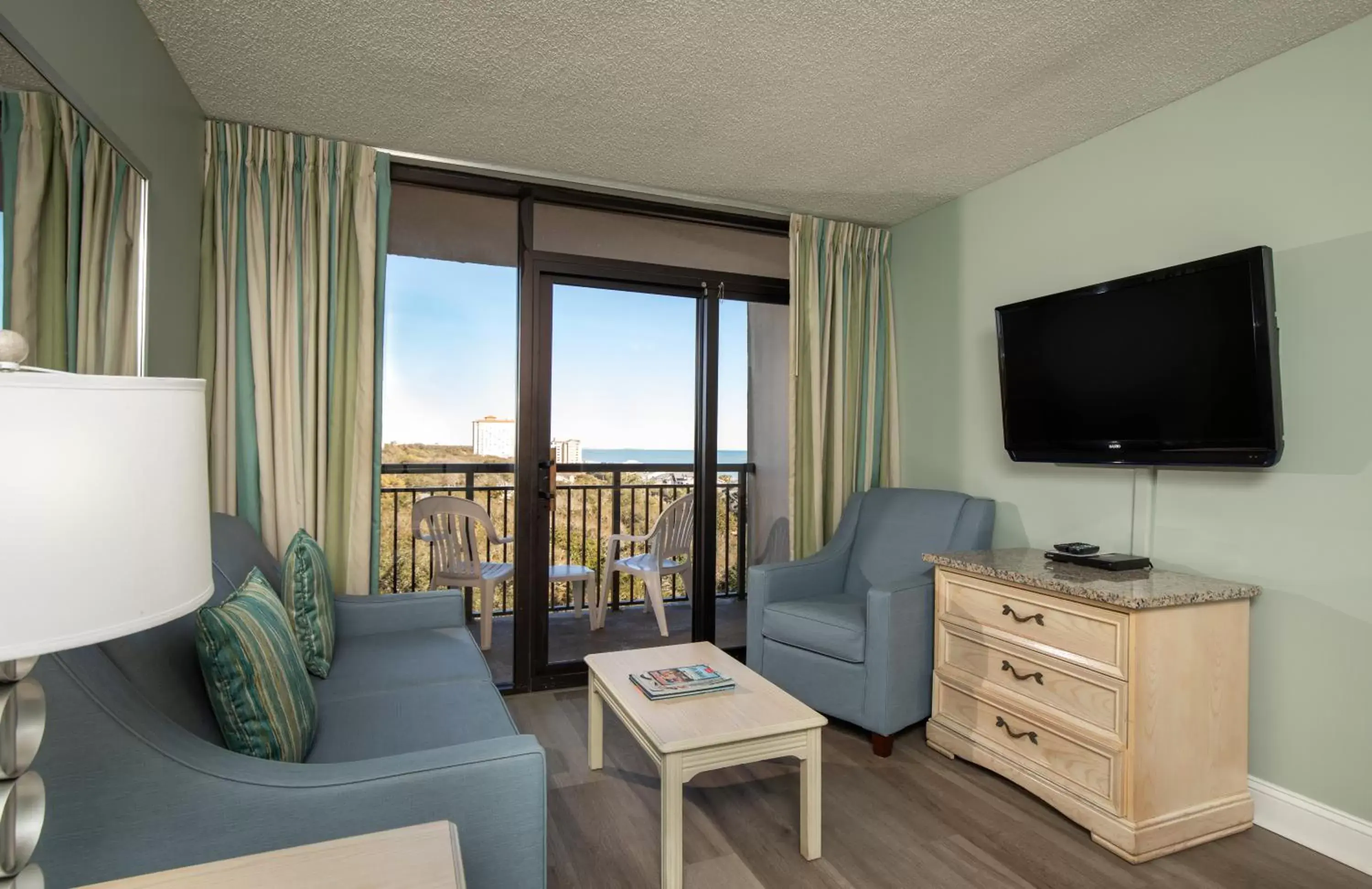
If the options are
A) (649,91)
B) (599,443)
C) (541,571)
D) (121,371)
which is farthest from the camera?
(599,443)

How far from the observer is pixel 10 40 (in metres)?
1.38

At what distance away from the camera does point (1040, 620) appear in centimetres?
244

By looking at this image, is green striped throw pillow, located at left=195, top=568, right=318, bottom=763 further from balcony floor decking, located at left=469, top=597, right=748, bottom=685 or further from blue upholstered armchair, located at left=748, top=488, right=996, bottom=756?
balcony floor decking, located at left=469, top=597, right=748, bottom=685

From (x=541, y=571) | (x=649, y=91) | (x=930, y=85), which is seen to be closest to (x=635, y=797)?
(x=541, y=571)

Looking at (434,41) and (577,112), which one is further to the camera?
(577,112)

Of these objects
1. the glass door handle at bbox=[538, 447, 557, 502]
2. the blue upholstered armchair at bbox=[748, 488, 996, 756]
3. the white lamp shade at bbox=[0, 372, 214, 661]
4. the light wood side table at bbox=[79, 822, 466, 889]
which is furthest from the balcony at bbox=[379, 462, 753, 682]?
the white lamp shade at bbox=[0, 372, 214, 661]

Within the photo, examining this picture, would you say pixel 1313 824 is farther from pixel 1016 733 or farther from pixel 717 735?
pixel 717 735

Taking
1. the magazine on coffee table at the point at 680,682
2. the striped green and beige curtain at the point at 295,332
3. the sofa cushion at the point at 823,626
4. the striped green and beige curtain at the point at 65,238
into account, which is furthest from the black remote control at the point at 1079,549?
the striped green and beige curtain at the point at 65,238

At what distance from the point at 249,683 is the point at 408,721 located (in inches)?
21.0

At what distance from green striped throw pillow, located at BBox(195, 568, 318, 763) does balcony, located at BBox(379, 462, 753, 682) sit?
2.10m

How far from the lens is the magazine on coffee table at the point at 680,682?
7.41 ft

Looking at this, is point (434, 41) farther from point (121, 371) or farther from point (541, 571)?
point (541, 571)

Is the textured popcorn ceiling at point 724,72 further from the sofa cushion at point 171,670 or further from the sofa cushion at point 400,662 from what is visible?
the sofa cushion at point 400,662

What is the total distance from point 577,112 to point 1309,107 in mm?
2387
